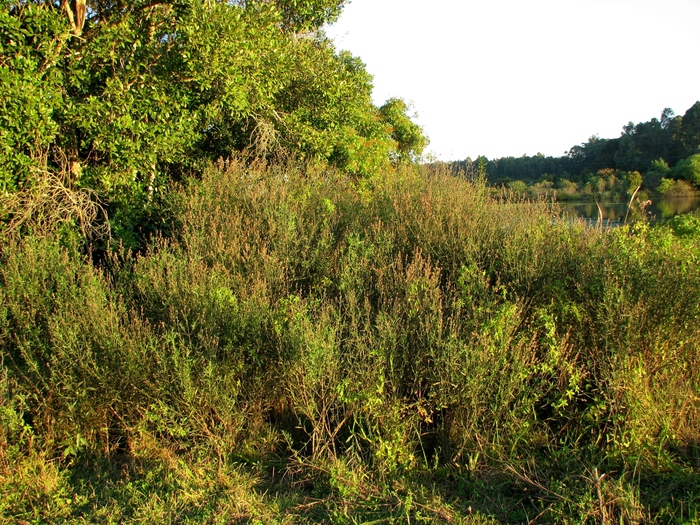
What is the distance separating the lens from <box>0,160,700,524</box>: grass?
3479mm

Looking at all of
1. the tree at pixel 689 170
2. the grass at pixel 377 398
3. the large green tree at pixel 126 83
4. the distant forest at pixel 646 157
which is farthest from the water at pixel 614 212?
the tree at pixel 689 170

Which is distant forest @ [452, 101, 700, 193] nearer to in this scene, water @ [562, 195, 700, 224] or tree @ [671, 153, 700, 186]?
tree @ [671, 153, 700, 186]

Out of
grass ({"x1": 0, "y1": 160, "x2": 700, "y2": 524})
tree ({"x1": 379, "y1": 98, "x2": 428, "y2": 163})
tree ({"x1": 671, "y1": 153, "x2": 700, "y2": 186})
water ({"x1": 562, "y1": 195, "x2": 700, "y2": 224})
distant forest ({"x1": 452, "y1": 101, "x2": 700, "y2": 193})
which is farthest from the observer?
distant forest ({"x1": 452, "y1": 101, "x2": 700, "y2": 193})

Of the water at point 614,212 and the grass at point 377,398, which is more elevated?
the water at point 614,212

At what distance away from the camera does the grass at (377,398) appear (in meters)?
3.48

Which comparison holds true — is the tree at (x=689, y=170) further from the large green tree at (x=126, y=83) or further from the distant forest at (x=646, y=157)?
the large green tree at (x=126, y=83)

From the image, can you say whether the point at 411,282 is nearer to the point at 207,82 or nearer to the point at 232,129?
the point at 207,82

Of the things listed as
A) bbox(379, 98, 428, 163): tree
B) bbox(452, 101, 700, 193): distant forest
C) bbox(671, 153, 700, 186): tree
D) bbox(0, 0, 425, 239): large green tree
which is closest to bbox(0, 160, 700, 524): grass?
bbox(0, 0, 425, 239): large green tree

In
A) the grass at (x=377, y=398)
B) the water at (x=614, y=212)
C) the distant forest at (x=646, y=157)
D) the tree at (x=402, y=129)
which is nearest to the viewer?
the grass at (x=377, y=398)

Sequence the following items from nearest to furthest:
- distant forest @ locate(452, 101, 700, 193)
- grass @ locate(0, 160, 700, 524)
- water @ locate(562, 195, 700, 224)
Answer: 1. grass @ locate(0, 160, 700, 524)
2. water @ locate(562, 195, 700, 224)
3. distant forest @ locate(452, 101, 700, 193)

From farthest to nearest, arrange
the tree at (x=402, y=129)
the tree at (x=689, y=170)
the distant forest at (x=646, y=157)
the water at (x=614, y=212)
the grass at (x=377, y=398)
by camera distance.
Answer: the distant forest at (x=646, y=157) → the tree at (x=689, y=170) → the tree at (x=402, y=129) → the water at (x=614, y=212) → the grass at (x=377, y=398)

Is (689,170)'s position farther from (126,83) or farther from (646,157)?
(126,83)

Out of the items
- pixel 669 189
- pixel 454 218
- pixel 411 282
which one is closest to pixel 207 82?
pixel 454 218

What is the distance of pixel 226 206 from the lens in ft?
23.0
